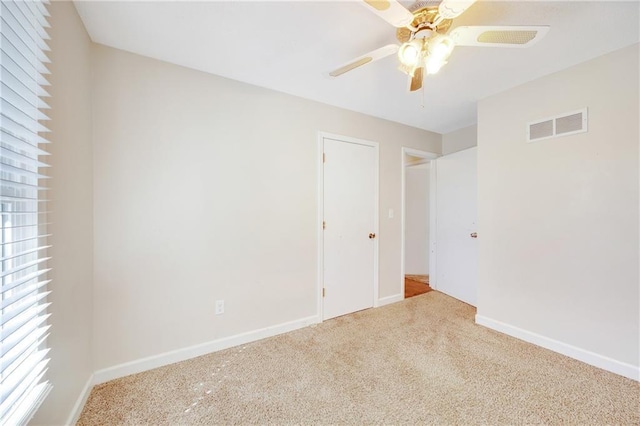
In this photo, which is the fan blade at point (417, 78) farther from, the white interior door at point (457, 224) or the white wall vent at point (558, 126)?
the white interior door at point (457, 224)

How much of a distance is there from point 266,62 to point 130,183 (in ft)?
4.40

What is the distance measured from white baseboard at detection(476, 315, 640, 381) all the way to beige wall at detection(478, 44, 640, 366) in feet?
0.10

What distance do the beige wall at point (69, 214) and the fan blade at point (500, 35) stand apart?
6.44ft

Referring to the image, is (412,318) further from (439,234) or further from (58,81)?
(58,81)

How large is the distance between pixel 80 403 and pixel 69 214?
1.12 metres

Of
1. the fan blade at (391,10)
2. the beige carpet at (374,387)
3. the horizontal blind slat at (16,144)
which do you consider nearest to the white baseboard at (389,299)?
the beige carpet at (374,387)

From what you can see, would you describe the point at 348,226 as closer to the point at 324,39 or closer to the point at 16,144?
the point at 324,39

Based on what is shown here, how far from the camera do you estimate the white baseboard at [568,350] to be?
174 centimetres

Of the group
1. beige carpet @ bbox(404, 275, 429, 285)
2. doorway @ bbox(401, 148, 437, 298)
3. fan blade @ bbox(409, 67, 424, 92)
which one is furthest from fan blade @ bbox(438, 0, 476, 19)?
beige carpet @ bbox(404, 275, 429, 285)

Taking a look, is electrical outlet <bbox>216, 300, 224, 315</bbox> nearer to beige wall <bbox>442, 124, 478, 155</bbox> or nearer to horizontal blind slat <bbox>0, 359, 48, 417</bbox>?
horizontal blind slat <bbox>0, 359, 48, 417</bbox>

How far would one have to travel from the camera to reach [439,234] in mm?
3566

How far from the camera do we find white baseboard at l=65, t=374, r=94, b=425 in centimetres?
135

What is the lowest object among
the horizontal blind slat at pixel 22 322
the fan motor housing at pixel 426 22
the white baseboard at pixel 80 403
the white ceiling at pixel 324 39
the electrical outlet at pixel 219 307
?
the white baseboard at pixel 80 403

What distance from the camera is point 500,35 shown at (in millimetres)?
1188
